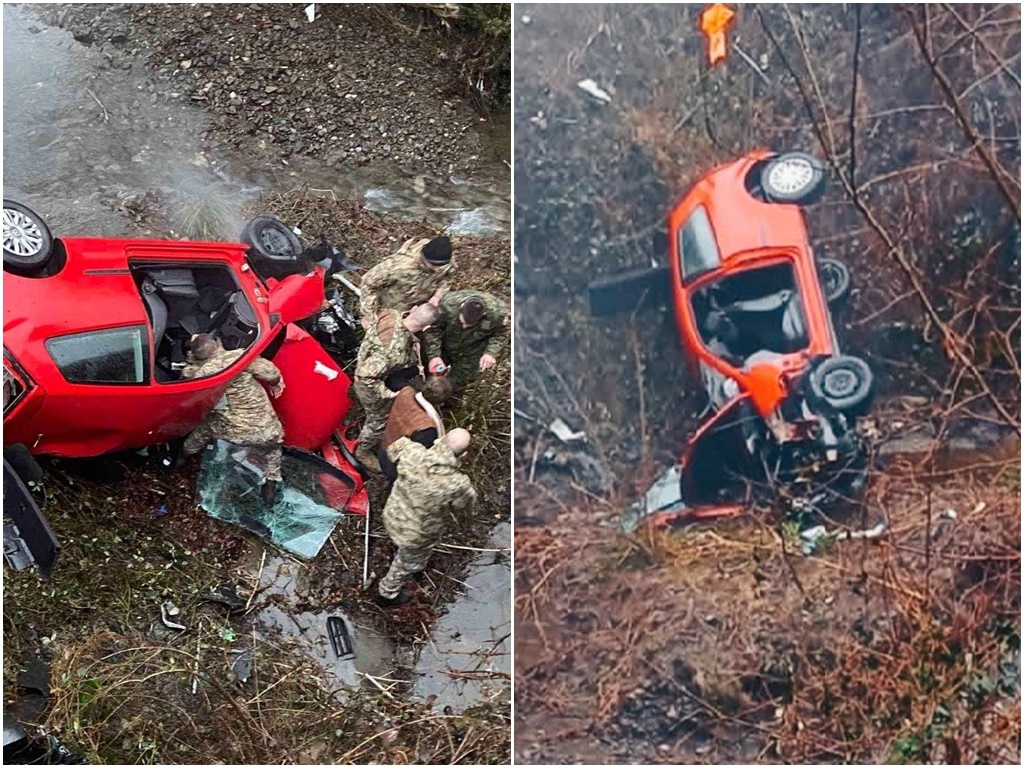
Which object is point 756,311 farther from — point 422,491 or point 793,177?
point 422,491

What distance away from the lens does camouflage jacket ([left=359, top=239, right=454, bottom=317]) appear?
14.8 feet

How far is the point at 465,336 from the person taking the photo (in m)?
4.67

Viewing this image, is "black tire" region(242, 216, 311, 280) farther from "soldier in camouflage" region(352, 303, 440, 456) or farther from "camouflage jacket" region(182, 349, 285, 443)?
"soldier in camouflage" region(352, 303, 440, 456)

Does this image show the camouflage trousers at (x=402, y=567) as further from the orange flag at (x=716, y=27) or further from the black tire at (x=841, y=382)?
the orange flag at (x=716, y=27)

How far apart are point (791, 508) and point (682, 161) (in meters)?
1.75

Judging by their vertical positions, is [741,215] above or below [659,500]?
above

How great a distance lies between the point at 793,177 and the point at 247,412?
10.4ft

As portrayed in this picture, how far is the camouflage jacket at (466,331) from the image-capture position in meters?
4.60

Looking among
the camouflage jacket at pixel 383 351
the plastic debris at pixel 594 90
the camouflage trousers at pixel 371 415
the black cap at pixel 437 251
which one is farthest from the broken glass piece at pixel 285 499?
the plastic debris at pixel 594 90

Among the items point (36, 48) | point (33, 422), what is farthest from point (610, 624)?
point (36, 48)

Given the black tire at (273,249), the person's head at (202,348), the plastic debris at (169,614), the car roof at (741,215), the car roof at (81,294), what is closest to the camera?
the car roof at (741,215)

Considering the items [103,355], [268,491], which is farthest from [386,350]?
[103,355]

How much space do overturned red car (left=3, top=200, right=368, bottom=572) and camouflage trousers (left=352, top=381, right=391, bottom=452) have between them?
23 cm

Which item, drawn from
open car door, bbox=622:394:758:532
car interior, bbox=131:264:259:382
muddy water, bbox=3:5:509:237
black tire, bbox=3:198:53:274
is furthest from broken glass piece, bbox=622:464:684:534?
black tire, bbox=3:198:53:274
